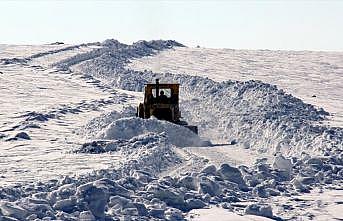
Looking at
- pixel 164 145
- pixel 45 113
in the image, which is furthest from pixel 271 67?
pixel 164 145

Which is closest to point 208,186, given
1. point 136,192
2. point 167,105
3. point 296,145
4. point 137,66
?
point 136,192

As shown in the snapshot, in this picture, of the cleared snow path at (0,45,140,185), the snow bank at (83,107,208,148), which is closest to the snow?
the cleared snow path at (0,45,140,185)

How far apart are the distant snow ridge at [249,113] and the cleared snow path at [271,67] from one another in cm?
187

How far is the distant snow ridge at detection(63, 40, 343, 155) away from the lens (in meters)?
20.5

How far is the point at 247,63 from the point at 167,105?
1926 centimetres

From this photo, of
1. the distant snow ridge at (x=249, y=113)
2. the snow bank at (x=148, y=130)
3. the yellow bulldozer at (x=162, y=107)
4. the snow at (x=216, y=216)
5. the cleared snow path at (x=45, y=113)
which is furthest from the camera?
the yellow bulldozer at (x=162, y=107)

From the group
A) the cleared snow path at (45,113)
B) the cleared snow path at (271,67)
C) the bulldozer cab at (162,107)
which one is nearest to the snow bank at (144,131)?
the cleared snow path at (45,113)

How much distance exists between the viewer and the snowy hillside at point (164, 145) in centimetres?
1289

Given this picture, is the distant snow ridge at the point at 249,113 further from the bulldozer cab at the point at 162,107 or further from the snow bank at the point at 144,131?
the snow bank at the point at 144,131

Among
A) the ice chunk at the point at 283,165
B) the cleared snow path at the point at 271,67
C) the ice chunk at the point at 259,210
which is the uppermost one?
the cleared snow path at the point at 271,67

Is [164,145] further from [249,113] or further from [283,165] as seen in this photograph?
[249,113]

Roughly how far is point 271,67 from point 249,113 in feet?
52.2

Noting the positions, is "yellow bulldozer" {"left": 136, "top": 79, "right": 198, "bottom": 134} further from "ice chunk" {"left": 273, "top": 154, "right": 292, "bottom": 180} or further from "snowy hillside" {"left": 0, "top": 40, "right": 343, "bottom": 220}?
"ice chunk" {"left": 273, "top": 154, "right": 292, "bottom": 180}

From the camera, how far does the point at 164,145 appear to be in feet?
57.9
